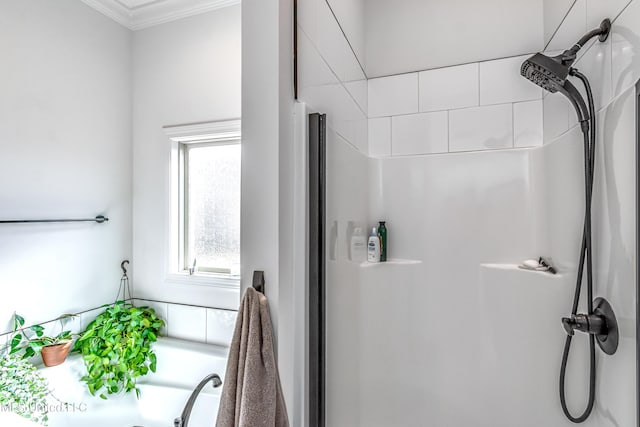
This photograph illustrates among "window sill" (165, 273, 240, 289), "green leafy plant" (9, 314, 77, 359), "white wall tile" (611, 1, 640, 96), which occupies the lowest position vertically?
"green leafy plant" (9, 314, 77, 359)

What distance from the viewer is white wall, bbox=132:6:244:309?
1.95 metres

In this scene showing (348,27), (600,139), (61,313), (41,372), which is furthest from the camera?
(61,313)

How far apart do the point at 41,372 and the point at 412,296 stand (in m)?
1.82

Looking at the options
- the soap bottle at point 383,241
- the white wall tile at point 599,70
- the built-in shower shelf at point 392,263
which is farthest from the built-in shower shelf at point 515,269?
the white wall tile at point 599,70

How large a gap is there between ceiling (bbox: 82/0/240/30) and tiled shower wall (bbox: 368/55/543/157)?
1165 millimetres

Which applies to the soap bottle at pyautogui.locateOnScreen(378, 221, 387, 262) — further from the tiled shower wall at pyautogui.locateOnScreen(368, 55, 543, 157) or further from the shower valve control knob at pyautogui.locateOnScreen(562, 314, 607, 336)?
the shower valve control knob at pyautogui.locateOnScreen(562, 314, 607, 336)

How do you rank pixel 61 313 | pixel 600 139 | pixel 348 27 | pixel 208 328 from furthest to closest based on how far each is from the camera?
pixel 208 328 → pixel 61 313 → pixel 348 27 → pixel 600 139

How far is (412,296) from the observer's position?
143cm

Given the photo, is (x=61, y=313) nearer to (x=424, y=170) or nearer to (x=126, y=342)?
(x=126, y=342)

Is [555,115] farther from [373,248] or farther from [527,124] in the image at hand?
[373,248]

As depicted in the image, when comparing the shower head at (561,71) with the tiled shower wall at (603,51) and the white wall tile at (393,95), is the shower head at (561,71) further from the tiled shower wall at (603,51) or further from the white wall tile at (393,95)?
the white wall tile at (393,95)

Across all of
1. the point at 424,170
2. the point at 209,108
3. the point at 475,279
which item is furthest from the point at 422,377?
the point at 209,108

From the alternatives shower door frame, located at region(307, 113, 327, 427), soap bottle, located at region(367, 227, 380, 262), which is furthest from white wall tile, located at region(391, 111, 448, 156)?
shower door frame, located at region(307, 113, 327, 427)

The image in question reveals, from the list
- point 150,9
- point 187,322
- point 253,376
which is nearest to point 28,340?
point 187,322
